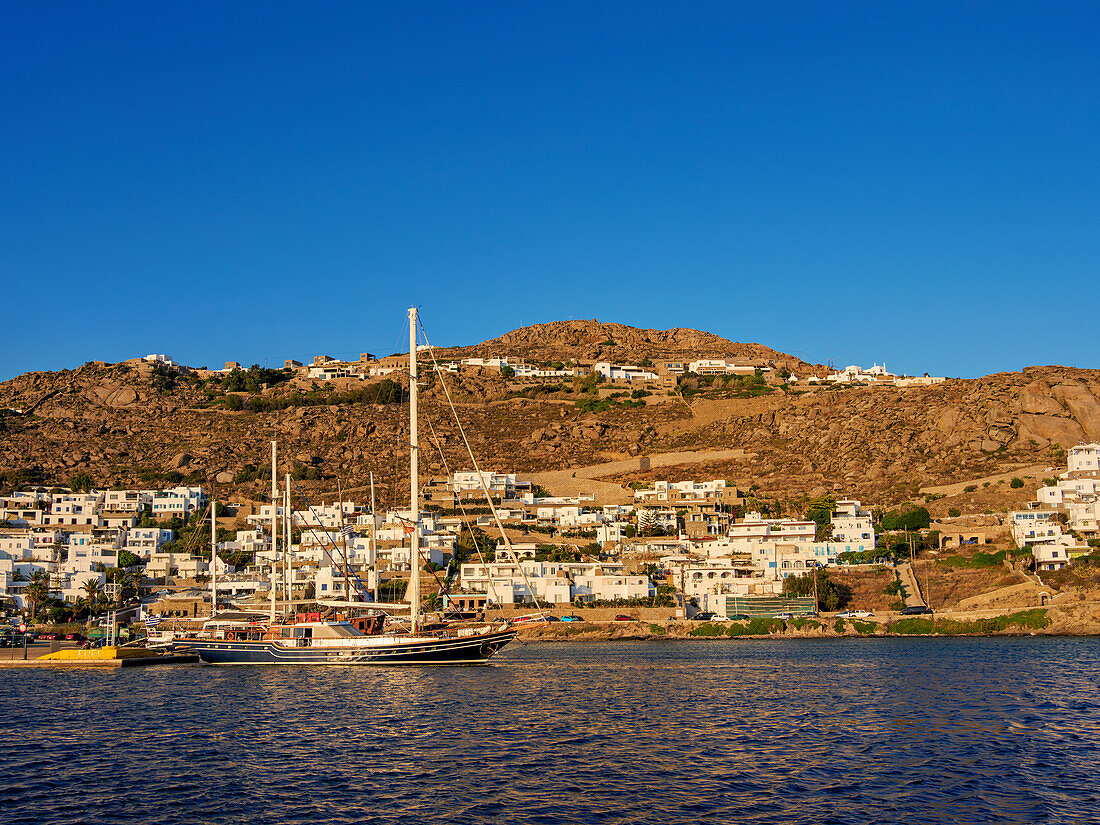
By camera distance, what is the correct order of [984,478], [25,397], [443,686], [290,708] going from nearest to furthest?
[290,708] < [443,686] < [984,478] < [25,397]

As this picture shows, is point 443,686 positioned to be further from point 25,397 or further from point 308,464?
point 25,397

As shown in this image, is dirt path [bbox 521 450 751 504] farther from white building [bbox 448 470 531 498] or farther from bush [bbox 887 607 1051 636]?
bush [bbox 887 607 1051 636]

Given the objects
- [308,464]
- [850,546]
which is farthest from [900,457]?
[308,464]

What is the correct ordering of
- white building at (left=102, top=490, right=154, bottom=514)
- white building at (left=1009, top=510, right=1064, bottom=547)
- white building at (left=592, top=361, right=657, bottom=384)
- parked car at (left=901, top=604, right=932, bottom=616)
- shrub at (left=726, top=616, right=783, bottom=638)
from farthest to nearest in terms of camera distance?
white building at (left=592, top=361, right=657, bottom=384) → white building at (left=102, top=490, right=154, bottom=514) → white building at (left=1009, top=510, right=1064, bottom=547) → parked car at (left=901, top=604, right=932, bottom=616) → shrub at (left=726, top=616, right=783, bottom=638)

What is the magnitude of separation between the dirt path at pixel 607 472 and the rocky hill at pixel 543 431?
2.11 meters

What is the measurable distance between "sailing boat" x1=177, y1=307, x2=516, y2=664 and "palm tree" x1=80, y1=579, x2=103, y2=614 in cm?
3047

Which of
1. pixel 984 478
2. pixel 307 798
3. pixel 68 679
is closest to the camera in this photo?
pixel 307 798

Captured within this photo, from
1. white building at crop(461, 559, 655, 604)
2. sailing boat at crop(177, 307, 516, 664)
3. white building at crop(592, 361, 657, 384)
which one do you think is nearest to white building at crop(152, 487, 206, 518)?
white building at crop(461, 559, 655, 604)

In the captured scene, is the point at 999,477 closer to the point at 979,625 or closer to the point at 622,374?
the point at 979,625

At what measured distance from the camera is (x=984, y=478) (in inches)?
4011

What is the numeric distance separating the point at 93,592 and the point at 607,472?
62291 millimetres

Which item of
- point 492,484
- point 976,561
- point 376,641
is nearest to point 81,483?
point 492,484

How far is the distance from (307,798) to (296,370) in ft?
554

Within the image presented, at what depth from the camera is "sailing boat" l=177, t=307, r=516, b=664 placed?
4478 centimetres
